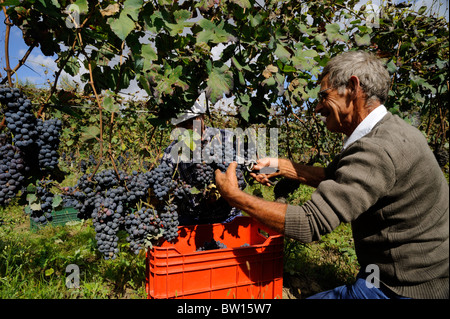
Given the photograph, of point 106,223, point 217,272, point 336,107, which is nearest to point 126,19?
point 106,223

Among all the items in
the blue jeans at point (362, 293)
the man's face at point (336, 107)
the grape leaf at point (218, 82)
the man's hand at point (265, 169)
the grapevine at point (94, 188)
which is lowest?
the blue jeans at point (362, 293)

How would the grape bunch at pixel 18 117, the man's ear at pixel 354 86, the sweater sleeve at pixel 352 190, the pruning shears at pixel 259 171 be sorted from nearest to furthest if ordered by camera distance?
1. the sweater sleeve at pixel 352 190
2. the grape bunch at pixel 18 117
3. the man's ear at pixel 354 86
4. the pruning shears at pixel 259 171

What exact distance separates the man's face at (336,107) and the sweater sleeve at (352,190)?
0.36 metres

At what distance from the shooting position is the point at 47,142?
158cm

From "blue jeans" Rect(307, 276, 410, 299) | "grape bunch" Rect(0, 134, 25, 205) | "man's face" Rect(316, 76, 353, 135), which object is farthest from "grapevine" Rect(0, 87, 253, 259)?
"blue jeans" Rect(307, 276, 410, 299)

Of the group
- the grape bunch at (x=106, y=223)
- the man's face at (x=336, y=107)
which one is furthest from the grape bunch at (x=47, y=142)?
the man's face at (x=336, y=107)

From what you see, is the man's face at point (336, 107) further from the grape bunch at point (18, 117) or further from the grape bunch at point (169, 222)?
the grape bunch at point (18, 117)

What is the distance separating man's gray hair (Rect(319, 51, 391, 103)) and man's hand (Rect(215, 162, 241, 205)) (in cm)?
80

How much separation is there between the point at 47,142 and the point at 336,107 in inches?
66.4

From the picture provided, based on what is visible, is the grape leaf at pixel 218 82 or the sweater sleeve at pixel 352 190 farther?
the grape leaf at pixel 218 82

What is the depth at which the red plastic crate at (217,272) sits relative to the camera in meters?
1.71

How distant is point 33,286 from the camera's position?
7.43ft

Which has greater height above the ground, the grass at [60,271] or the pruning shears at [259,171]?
the pruning shears at [259,171]

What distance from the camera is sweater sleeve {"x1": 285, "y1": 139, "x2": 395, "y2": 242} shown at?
4.13 ft
